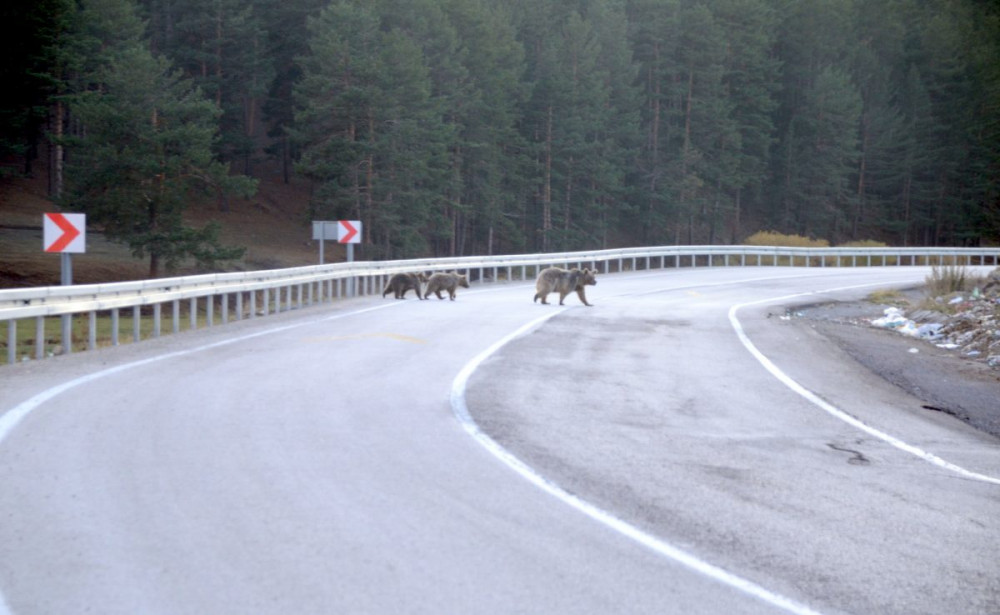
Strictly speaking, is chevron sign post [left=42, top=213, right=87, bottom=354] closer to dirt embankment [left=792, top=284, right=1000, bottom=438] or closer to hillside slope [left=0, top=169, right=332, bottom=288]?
dirt embankment [left=792, top=284, right=1000, bottom=438]

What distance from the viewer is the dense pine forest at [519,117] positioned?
44.9m

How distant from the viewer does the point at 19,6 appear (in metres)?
48.7

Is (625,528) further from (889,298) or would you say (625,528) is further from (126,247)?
(126,247)

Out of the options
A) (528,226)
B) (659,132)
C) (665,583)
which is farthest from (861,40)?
(665,583)

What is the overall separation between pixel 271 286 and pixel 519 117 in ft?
138

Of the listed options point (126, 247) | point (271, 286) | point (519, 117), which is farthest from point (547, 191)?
point (271, 286)

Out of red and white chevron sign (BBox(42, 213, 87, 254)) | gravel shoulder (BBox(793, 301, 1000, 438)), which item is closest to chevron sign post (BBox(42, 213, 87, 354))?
red and white chevron sign (BBox(42, 213, 87, 254))

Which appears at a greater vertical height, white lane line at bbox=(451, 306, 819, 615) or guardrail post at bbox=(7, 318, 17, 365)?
guardrail post at bbox=(7, 318, 17, 365)

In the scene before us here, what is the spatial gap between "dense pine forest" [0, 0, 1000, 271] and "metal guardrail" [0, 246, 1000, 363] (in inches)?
285

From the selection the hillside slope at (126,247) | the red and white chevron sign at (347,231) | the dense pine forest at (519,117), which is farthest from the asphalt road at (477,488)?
the dense pine forest at (519,117)

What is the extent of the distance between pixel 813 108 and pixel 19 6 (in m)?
59.2

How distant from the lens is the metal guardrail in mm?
16062

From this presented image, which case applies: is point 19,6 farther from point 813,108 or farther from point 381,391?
point 813,108

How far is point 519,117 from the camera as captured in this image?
64.2 metres
